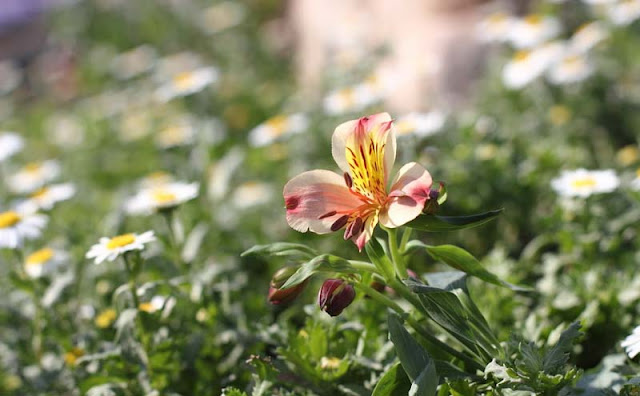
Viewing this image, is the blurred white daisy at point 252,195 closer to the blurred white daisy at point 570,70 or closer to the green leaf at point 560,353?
the blurred white daisy at point 570,70

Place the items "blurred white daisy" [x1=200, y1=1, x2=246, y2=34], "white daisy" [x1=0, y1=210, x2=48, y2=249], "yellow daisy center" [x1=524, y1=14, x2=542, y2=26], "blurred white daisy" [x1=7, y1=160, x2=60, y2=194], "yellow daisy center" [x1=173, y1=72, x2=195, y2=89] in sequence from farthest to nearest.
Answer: "blurred white daisy" [x1=200, y1=1, x2=246, y2=34], "yellow daisy center" [x1=173, y1=72, x2=195, y2=89], "yellow daisy center" [x1=524, y1=14, x2=542, y2=26], "blurred white daisy" [x1=7, y1=160, x2=60, y2=194], "white daisy" [x1=0, y1=210, x2=48, y2=249]

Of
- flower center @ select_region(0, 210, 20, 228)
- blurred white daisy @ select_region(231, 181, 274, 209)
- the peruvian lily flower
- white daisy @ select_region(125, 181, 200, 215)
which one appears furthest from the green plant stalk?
blurred white daisy @ select_region(231, 181, 274, 209)

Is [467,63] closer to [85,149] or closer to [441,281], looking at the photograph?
[85,149]

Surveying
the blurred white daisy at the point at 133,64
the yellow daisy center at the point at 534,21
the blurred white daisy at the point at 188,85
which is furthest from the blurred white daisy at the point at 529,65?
the blurred white daisy at the point at 133,64

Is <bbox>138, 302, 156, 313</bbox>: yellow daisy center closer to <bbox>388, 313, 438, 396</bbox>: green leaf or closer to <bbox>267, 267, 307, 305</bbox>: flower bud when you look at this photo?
<bbox>267, 267, 307, 305</bbox>: flower bud

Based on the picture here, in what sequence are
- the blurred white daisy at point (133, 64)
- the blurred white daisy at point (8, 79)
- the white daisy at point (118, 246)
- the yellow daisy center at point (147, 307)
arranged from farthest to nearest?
the blurred white daisy at point (8, 79), the blurred white daisy at point (133, 64), the yellow daisy center at point (147, 307), the white daisy at point (118, 246)

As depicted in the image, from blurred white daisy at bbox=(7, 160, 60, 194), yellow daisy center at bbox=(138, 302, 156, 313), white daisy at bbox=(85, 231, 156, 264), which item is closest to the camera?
white daisy at bbox=(85, 231, 156, 264)

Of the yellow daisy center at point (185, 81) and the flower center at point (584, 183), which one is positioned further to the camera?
the yellow daisy center at point (185, 81)
